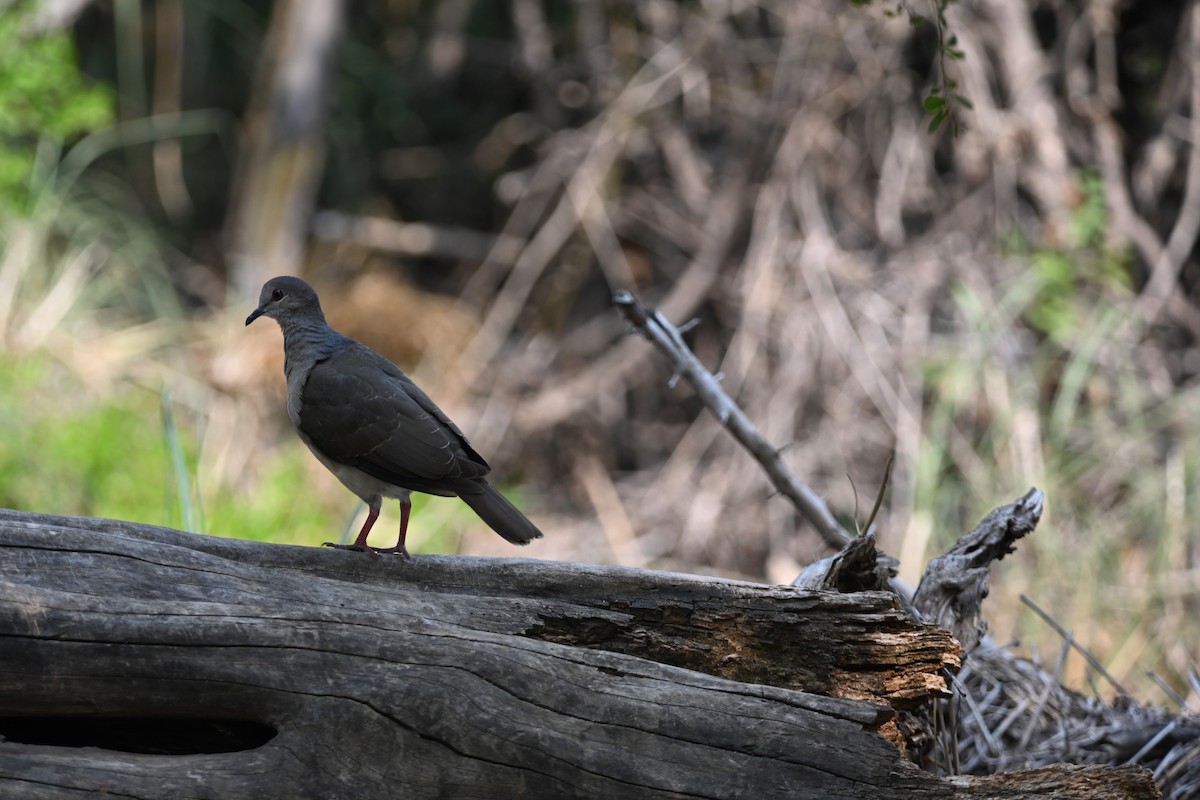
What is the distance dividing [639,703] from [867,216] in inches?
221

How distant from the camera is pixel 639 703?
2588 millimetres

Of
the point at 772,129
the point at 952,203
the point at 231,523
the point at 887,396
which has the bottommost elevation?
the point at 231,523

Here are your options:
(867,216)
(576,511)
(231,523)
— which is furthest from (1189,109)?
(231,523)

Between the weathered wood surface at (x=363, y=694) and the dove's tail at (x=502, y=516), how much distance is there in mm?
269

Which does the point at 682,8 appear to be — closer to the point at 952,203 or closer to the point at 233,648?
the point at 952,203

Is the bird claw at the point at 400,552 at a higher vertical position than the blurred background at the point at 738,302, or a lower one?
lower

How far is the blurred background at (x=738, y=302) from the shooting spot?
6121 mm

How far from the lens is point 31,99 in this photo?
7.39 meters

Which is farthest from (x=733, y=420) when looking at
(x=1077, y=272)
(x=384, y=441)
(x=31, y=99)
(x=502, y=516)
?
(x=31, y=99)

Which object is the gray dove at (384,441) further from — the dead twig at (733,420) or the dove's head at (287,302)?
the dead twig at (733,420)

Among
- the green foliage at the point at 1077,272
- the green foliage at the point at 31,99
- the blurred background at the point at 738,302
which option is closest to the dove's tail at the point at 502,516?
the blurred background at the point at 738,302

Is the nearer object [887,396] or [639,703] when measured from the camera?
[639,703]

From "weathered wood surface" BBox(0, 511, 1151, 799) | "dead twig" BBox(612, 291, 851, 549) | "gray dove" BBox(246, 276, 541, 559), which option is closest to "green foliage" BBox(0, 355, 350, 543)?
"gray dove" BBox(246, 276, 541, 559)

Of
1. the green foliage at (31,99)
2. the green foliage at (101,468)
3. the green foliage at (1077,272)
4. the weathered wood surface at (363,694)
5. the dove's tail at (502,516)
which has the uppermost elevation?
the green foliage at (31,99)
